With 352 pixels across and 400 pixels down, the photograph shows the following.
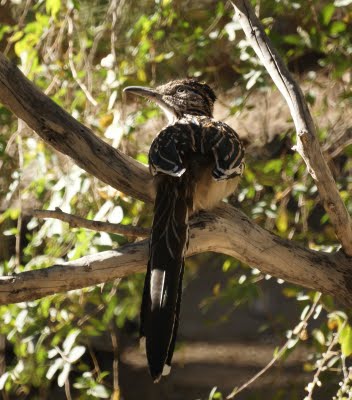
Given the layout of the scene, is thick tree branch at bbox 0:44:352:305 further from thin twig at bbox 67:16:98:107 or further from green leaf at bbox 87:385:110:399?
green leaf at bbox 87:385:110:399

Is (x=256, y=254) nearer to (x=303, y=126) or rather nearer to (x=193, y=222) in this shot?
(x=193, y=222)

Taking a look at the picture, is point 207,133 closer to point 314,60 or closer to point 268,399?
point 268,399

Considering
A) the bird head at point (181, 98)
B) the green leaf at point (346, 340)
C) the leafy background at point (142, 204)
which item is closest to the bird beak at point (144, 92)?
the bird head at point (181, 98)

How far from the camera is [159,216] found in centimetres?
284

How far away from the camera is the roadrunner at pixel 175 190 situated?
258cm

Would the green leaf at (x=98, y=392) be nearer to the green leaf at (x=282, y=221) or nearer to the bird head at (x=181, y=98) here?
the green leaf at (x=282, y=221)

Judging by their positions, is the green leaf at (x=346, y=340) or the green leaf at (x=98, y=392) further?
the green leaf at (x=98, y=392)

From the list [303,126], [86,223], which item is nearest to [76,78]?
[86,223]

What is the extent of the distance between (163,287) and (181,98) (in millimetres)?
1389

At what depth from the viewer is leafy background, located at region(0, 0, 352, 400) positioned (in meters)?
3.90

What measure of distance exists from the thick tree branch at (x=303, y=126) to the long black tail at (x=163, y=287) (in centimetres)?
→ 48

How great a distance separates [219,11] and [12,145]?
139 centimetres

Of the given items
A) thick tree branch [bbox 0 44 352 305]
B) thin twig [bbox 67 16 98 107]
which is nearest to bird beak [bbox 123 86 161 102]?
thin twig [bbox 67 16 98 107]

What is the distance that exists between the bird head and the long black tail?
101 cm
